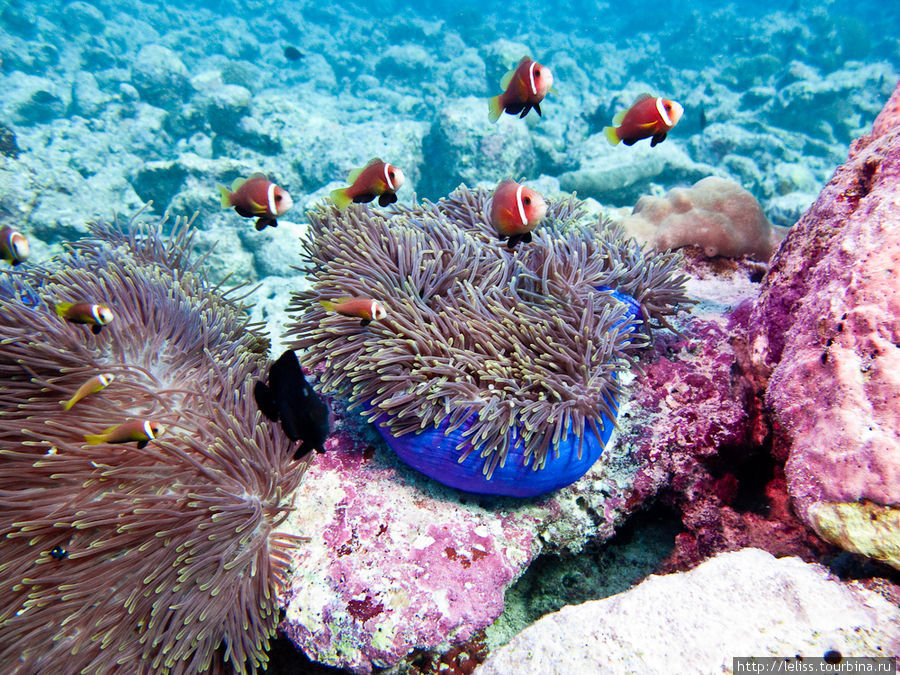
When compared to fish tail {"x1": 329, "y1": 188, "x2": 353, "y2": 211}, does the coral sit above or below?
above

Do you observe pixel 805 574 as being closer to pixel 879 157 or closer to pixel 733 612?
pixel 733 612

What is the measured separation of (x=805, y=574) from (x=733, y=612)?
1.03 feet

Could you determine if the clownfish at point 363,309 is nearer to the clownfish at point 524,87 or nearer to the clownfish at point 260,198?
the clownfish at point 260,198

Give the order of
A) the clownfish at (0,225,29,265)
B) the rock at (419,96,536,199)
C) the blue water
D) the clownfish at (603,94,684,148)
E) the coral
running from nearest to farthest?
the clownfish at (603,94,684,148) < the clownfish at (0,225,29,265) < the coral < the blue water < the rock at (419,96,536,199)

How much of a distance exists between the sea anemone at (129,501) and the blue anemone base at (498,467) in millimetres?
669

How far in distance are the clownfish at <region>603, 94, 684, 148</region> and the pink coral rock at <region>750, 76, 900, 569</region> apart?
3.04ft

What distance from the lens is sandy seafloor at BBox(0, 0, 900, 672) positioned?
887 centimetres

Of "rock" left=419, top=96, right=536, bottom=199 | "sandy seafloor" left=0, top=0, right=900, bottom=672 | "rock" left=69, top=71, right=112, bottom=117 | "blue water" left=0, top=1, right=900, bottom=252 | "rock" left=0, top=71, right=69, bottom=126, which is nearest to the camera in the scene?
"sandy seafloor" left=0, top=0, right=900, bottom=672

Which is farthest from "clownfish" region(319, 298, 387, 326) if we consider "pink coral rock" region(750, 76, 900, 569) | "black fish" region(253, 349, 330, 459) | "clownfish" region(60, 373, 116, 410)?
"pink coral rock" region(750, 76, 900, 569)

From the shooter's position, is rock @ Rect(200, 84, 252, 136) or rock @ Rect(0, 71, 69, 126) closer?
rock @ Rect(200, 84, 252, 136)

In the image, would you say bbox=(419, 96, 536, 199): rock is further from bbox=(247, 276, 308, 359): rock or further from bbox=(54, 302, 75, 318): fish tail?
bbox=(54, 302, 75, 318): fish tail

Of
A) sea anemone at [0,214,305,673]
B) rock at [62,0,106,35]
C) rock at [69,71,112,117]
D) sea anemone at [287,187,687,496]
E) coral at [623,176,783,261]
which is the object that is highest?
rock at [62,0,106,35]

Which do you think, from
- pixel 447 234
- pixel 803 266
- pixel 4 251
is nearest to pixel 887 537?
pixel 803 266

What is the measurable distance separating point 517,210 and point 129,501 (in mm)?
2242
